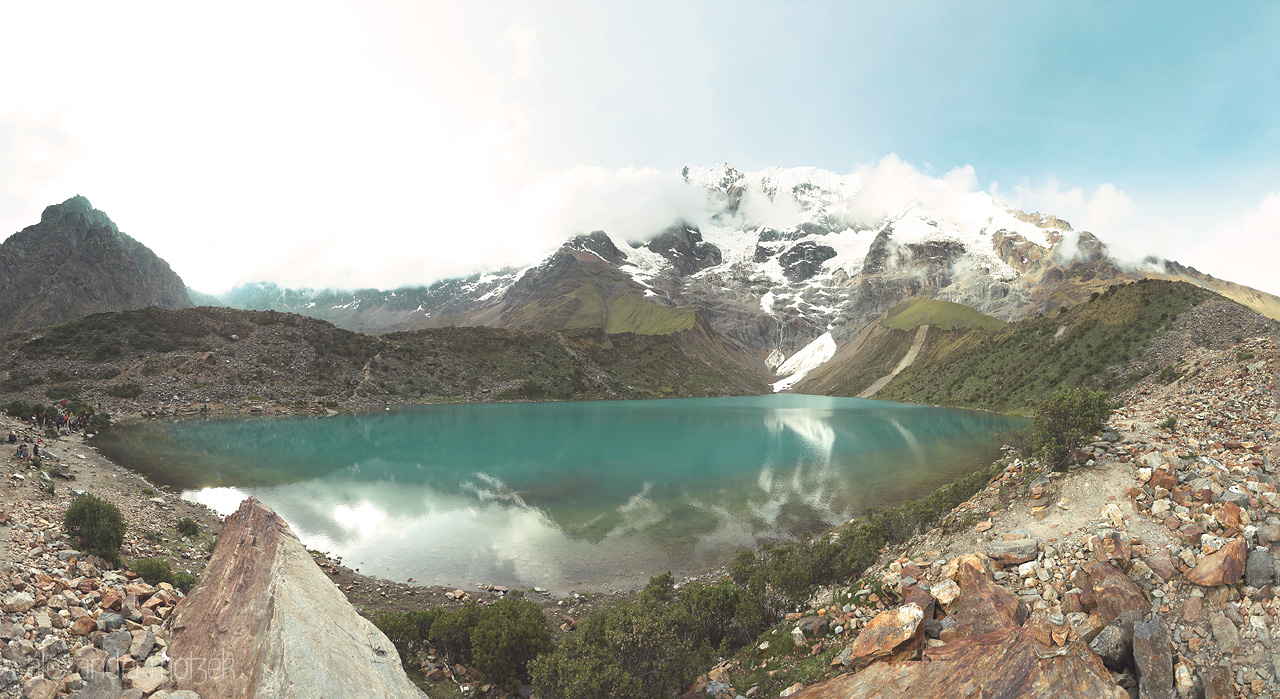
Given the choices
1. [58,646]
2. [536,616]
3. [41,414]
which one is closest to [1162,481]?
[536,616]

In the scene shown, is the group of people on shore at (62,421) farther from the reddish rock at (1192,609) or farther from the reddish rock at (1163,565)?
the reddish rock at (1163,565)

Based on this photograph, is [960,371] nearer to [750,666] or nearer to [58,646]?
[750,666]

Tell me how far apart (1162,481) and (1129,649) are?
6.66m

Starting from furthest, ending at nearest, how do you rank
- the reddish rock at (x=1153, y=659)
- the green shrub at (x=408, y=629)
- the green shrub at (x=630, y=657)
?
the green shrub at (x=408, y=629)
the green shrub at (x=630, y=657)
the reddish rock at (x=1153, y=659)

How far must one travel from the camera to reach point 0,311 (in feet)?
561

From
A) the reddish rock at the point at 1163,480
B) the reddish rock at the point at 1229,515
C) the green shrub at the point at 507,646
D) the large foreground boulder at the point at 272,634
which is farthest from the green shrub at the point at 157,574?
the reddish rock at the point at 1163,480

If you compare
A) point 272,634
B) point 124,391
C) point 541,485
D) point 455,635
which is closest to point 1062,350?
point 541,485

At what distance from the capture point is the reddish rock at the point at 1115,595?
8.66 metres

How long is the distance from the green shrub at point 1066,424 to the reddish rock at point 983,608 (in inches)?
367

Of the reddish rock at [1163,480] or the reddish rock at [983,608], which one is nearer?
the reddish rock at [983,608]

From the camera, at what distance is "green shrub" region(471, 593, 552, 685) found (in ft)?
41.3

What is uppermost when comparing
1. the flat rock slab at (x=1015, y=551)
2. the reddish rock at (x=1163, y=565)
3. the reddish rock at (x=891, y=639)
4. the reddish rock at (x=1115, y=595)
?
the reddish rock at (x=1163, y=565)

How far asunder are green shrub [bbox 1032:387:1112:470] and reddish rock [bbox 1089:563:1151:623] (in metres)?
8.79

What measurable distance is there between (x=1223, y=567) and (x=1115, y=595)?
164 cm
